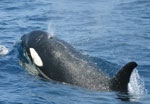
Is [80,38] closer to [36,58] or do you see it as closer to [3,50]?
[3,50]

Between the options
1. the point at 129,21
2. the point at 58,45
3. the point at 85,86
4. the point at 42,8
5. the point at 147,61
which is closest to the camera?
the point at 85,86

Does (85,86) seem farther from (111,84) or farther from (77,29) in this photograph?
(77,29)

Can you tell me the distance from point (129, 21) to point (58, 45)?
28.0 ft

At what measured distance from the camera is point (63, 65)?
11.2 meters

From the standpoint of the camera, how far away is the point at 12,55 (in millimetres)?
13914

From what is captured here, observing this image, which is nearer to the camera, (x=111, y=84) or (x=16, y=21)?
(x=111, y=84)

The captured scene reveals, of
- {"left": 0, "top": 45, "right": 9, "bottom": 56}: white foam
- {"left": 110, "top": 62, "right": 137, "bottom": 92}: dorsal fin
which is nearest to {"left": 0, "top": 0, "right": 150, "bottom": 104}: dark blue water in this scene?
{"left": 0, "top": 45, "right": 9, "bottom": 56}: white foam

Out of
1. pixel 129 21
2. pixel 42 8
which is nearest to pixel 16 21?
pixel 42 8

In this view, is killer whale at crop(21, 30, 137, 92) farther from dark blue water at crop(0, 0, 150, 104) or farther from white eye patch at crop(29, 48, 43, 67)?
dark blue water at crop(0, 0, 150, 104)

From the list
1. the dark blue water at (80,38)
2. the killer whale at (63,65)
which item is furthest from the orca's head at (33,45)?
the dark blue water at (80,38)

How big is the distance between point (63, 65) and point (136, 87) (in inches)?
86.5

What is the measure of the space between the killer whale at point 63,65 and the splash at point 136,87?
39 cm

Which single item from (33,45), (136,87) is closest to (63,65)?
(33,45)

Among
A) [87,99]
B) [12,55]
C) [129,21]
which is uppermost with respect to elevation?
[129,21]
